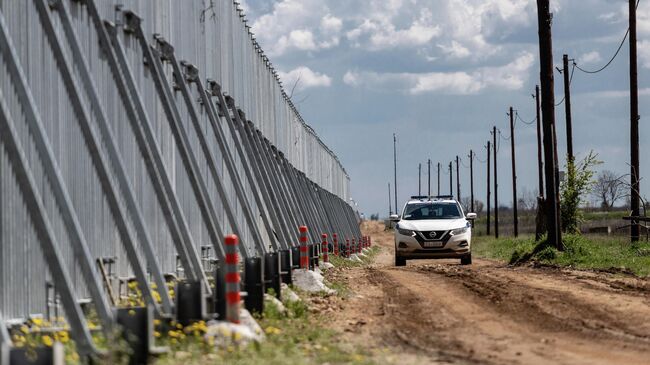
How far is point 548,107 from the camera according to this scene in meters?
30.2

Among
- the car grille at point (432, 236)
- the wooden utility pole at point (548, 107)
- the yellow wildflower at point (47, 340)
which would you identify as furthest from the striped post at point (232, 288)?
the wooden utility pole at point (548, 107)

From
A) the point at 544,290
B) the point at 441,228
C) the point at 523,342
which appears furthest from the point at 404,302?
the point at 441,228

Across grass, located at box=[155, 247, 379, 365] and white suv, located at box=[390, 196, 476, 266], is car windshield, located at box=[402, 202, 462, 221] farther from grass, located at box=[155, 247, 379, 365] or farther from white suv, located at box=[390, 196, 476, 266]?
grass, located at box=[155, 247, 379, 365]

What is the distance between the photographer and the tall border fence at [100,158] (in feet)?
31.5

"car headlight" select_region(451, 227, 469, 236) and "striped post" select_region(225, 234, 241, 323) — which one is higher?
"car headlight" select_region(451, 227, 469, 236)

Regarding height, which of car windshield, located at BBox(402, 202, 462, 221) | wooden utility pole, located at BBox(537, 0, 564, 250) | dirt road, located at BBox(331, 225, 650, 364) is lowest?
dirt road, located at BBox(331, 225, 650, 364)

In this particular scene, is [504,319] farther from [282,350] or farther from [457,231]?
[457,231]

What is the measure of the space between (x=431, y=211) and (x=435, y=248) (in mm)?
1739

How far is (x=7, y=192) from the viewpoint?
10.6 metres

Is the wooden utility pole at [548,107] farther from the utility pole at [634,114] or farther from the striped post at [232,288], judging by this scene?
the striped post at [232,288]

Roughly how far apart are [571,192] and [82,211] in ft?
92.6

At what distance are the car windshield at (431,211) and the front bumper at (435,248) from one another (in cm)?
99

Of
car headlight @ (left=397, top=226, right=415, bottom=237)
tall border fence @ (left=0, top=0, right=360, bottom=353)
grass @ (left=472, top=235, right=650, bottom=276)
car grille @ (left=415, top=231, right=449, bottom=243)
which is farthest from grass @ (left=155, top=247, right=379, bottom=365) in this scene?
car headlight @ (left=397, top=226, right=415, bottom=237)

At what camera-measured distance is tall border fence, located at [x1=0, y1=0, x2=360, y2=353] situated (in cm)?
960
